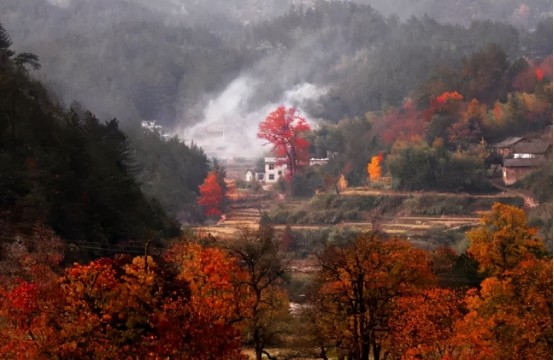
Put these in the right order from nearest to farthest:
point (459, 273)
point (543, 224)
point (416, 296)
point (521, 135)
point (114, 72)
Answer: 1. point (416, 296)
2. point (459, 273)
3. point (543, 224)
4. point (521, 135)
5. point (114, 72)

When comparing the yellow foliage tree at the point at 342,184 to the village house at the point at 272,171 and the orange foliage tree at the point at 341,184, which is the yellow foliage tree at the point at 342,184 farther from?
the village house at the point at 272,171

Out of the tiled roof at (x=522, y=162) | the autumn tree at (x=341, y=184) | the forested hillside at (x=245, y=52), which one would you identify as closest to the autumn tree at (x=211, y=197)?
the autumn tree at (x=341, y=184)

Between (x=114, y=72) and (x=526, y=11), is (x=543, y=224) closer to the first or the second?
(x=526, y=11)

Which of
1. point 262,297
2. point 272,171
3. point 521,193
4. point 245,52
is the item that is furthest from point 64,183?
point 245,52

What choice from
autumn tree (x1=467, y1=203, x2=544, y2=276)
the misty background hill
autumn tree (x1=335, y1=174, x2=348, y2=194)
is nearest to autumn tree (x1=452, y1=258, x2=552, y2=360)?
autumn tree (x1=467, y1=203, x2=544, y2=276)

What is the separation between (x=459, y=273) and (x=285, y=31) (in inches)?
1862

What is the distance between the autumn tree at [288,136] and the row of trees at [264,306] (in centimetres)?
2227

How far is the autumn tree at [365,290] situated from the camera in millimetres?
28625

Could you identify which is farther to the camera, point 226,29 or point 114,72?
point 226,29

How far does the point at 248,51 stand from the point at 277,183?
75.6ft

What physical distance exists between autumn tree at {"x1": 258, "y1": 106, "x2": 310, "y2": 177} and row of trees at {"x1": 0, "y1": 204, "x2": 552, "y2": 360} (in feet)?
73.1

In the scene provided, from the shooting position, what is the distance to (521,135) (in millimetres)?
57000

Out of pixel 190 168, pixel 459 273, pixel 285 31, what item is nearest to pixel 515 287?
pixel 459 273

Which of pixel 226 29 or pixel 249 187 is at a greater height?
pixel 226 29
